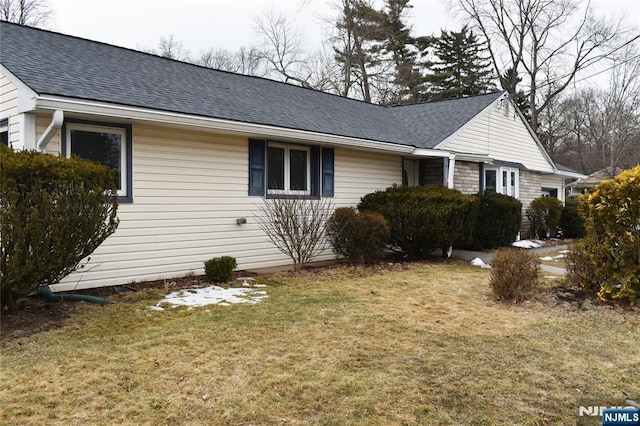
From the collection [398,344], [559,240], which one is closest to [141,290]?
[398,344]

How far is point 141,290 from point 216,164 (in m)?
2.60

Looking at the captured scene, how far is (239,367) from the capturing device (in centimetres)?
370

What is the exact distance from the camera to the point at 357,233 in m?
9.02

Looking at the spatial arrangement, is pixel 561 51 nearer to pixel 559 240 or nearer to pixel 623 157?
pixel 623 157

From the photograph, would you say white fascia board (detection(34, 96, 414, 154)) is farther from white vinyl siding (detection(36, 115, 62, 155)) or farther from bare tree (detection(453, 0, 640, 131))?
bare tree (detection(453, 0, 640, 131))

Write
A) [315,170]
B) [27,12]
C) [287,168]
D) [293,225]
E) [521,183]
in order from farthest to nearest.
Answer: [27,12] → [521,183] → [315,170] → [287,168] → [293,225]

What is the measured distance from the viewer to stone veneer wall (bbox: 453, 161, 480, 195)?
12.6m

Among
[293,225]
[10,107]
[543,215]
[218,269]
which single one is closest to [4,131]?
[10,107]

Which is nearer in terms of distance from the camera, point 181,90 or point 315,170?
point 181,90

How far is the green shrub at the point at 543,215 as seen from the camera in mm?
14484

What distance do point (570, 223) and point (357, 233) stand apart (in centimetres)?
1011

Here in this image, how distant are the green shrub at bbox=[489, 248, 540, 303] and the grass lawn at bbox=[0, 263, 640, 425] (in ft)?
0.70

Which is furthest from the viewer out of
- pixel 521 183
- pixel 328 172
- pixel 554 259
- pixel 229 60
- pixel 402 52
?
pixel 229 60

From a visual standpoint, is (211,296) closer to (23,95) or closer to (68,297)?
(68,297)
